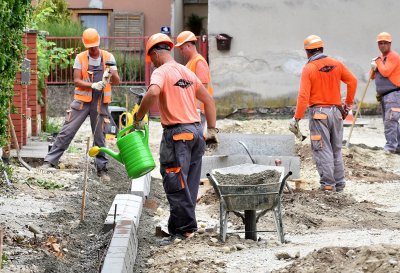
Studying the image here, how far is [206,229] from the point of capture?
10.4 m

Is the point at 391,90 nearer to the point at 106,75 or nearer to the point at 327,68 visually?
the point at 327,68

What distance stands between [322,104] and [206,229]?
12.3 feet

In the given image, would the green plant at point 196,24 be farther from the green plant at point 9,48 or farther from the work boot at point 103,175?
the green plant at point 9,48

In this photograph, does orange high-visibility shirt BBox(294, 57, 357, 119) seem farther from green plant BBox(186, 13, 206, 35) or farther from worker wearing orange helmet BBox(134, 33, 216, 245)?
green plant BBox(186, 13, 206, 35)

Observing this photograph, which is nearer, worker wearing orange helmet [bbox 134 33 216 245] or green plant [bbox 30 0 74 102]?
worker wearing orange helmet [bbox 134 33 216 245]

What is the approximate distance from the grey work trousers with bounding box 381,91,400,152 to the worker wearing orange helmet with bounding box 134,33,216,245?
909 centimetres

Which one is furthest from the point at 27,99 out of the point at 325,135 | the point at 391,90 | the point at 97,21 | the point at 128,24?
the point at 97,21

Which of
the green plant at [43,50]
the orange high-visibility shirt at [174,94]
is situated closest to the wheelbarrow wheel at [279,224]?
the orange high-visibility shirt at [174,94]

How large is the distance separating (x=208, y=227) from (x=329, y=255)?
3177 millimetres

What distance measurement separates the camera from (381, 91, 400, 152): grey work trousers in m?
18.7

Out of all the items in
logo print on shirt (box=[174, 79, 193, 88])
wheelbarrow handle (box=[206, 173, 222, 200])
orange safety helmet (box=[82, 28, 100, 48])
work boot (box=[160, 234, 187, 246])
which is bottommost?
work boot (box=[160, 234, 187, 246])

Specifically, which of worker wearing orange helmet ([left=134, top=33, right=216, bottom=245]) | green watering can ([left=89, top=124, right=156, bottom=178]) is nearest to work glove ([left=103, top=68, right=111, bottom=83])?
worker wearing orange helmet ([left=134, top=33, right=216, bottom=245])

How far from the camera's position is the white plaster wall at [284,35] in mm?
25938

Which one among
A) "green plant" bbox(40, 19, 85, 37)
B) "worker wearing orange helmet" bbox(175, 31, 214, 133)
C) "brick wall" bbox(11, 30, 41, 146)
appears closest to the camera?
"worker wearing orange helmet" bbox(175, 31, 214, 133)
